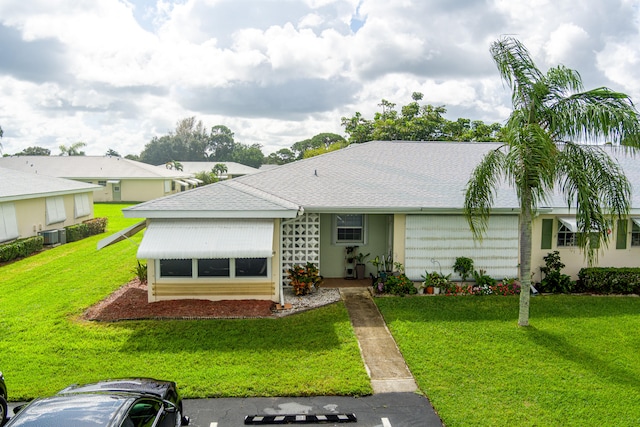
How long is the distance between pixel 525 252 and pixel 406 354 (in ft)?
15.0

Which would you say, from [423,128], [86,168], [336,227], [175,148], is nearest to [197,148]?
[175,148]

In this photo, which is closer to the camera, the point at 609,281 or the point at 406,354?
the point at 406,354

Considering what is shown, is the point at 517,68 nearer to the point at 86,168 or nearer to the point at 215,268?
the point at 215,268

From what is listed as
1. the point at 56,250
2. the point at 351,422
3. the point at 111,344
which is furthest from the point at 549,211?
the point at 56,250

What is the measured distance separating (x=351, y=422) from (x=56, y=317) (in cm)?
1022

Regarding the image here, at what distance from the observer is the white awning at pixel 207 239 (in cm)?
1352

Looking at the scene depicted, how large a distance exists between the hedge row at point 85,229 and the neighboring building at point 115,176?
20927 millimetres

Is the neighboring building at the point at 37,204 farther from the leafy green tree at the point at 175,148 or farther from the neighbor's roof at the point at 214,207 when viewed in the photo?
the leafy green tree at the point at 175,148

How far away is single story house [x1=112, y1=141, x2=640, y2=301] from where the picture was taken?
47.6 ft

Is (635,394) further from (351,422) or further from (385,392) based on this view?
(351,422)

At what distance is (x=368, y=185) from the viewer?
58.5ft

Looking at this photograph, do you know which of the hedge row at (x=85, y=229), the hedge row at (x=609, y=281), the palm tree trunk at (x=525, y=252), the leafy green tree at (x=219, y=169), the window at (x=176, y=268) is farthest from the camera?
the leafy green tree at (x=219, y=169)

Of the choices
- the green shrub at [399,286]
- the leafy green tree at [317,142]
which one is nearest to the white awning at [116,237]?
the green shrub at [399,286]

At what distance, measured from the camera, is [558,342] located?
469 inches
